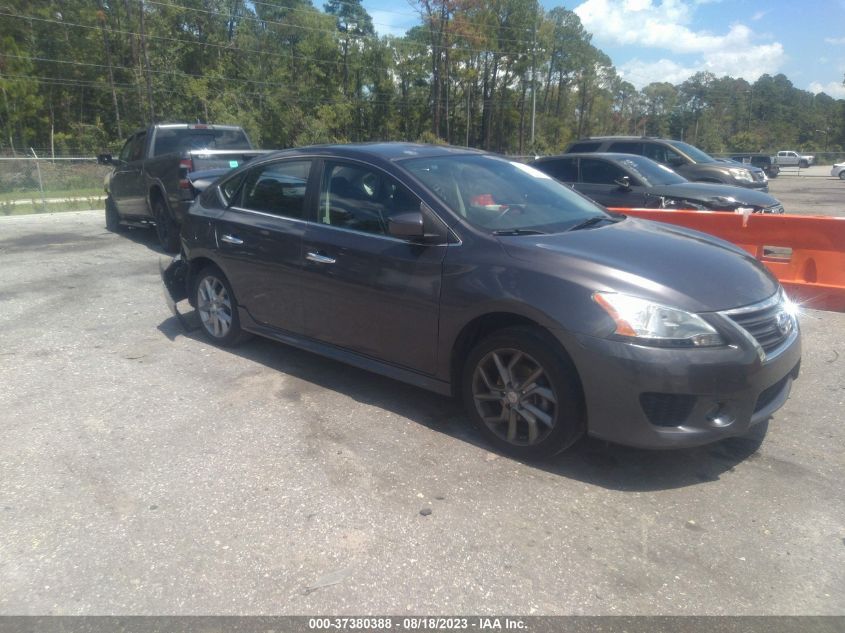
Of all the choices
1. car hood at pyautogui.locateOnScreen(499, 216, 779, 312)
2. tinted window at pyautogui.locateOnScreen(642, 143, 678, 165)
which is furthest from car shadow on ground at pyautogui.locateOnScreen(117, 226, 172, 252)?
tinted window at pyautogui.locateOnScreen(642, 143, 678, 165)

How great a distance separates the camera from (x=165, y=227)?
10289 millimetres

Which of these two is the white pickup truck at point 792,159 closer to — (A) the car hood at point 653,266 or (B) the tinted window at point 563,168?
(B) the tinted window at point 563,168

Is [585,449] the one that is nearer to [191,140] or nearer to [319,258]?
[319,258]

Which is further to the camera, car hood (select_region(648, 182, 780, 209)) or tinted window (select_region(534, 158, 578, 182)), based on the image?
tinted window (select_region(534, 158, 578, 182))

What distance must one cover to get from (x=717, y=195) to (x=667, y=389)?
23.9 ft

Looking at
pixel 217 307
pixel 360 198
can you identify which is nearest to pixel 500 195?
pixel 360 198

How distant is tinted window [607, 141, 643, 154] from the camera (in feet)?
45.6

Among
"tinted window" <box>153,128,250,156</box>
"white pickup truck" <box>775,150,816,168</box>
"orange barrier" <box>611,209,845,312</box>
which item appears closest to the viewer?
"orange barrier" <box>611,209,845,312</box>

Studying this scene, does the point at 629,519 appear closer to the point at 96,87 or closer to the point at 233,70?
the point at 96,87

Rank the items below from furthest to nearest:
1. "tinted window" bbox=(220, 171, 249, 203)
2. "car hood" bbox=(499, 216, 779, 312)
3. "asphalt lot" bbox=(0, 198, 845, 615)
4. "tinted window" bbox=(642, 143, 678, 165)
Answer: "tinted window" bbox=(642, 143, 678, 165), "tinted window" bbox=(220, 171, 249, 203), "car hood" bbox=(499, 216, 779, 312), "asphalt lot" bbox=(0, 198, 845, 615)

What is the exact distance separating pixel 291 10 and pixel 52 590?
6744 cm

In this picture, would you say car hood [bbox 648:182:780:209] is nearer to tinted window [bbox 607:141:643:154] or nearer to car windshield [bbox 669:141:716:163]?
tinted window [bbox 607:141:643:154]

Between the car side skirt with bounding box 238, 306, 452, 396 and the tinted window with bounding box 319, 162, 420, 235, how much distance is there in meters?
0.86

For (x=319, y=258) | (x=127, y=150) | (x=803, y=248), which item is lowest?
(x=803, y=248)
